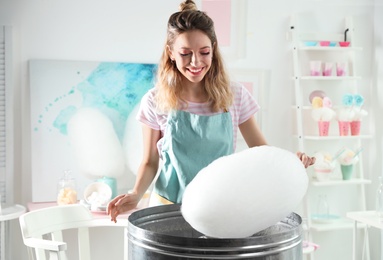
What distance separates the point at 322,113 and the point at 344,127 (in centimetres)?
20

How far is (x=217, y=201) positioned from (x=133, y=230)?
190 mm

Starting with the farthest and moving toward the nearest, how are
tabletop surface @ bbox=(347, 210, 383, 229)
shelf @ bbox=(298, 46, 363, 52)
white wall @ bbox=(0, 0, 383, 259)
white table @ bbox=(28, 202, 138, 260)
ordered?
shelf @ bbox=(298, 46, 363, 52) < white wall @ bbox=(0, 0, 383, 259) < tabletop surface @ bbox=(347, 210, 383, 229) < white table @ bbox=(28, 202, 138, 260)

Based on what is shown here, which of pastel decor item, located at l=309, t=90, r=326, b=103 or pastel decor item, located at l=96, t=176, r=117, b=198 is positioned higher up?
pastel decor item, located at l=309, t=90, r=326, b=103

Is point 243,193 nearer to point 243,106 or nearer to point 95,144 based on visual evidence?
point 243,106

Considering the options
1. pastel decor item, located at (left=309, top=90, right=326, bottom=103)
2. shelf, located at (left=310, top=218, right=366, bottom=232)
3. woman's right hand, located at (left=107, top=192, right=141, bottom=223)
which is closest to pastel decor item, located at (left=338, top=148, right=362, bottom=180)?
shelf, located at (left=310, top=218, right=366, bottom=232)

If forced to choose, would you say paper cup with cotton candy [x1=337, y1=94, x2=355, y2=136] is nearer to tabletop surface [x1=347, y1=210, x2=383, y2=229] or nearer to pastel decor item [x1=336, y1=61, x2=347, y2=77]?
pastel decor item [x1=336, y1=61, x2=347, y2=77]

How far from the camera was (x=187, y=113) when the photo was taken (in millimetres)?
1854

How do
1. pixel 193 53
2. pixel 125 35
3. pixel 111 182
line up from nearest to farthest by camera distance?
pixel 193 53 → pixel 111 182 → pixel 125 35

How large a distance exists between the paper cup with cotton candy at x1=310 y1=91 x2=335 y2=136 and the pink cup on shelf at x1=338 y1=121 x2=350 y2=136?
93 mm

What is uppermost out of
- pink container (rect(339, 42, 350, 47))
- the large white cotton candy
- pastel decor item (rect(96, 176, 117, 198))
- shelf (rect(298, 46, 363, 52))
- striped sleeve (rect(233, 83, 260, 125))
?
pink container (rect(339, 42, 350, 47))

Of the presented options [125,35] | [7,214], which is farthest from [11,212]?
[125,35]

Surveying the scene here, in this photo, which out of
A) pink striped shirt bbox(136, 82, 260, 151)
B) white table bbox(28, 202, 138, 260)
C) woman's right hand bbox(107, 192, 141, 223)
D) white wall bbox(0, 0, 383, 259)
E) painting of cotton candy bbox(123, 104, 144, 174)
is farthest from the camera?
painting of cotton candy bbox(123, 104, 144, 174)

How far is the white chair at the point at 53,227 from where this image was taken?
2.25 m

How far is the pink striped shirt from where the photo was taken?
1.88 metres
